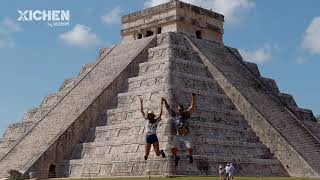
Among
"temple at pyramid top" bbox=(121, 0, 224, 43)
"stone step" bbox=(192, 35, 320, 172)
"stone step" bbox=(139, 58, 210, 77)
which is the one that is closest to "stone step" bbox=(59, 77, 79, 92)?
"temple at pyramid top" bbox=(121, 0, 224, 43)

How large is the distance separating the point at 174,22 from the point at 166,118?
959 cm

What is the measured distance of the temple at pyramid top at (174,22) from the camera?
31.6m

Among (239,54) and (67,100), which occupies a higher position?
(239,54)

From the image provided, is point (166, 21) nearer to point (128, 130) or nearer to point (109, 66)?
point (109, 66)

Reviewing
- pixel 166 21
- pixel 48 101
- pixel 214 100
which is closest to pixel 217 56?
pixel 166 21

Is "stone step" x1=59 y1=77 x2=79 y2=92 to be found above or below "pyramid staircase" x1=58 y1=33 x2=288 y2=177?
above

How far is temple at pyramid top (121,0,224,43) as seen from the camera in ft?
104

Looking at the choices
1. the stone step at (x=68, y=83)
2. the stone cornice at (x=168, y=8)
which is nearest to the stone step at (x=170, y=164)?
the stone step at (x=68, y=83)

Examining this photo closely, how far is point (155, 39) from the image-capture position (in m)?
30.9

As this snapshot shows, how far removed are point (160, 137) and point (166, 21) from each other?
11.0 meters

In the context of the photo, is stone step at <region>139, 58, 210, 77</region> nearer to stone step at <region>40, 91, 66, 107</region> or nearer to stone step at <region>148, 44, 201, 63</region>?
stone step at <region>148, 44, 201, 63</region>

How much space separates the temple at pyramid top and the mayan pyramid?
0.22 feet

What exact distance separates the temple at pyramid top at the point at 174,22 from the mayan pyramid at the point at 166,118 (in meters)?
0.07

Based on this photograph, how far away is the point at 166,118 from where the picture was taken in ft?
76.2
